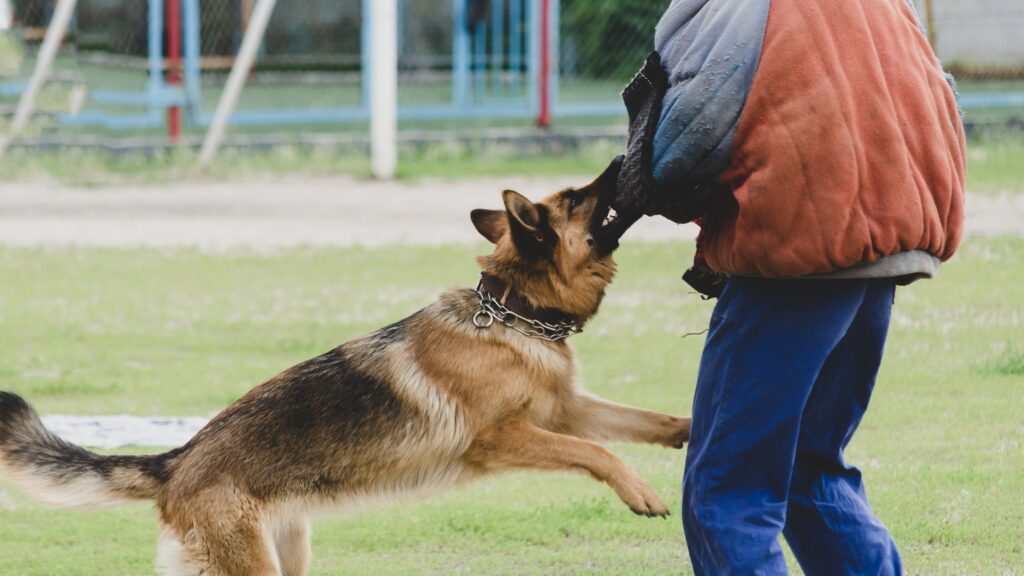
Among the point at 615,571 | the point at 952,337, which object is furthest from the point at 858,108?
→ the point at 952,337

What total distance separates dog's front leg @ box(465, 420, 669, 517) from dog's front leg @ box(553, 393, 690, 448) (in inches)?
11.4

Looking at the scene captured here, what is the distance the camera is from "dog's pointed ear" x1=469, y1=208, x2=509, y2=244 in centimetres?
486

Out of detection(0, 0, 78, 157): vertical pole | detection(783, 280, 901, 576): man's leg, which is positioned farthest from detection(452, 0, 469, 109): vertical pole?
detection(783, 280, 901, 576): man's leg

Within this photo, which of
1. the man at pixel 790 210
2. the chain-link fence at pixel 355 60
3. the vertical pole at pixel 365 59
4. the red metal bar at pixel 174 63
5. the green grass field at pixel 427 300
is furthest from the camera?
the vertical pole at pixel 365 59

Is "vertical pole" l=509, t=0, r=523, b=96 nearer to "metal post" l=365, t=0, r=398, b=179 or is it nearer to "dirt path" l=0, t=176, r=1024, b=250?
"metal post" l=365, t=0, r=398, b=179

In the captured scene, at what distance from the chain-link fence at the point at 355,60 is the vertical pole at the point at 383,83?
1733 millimetres

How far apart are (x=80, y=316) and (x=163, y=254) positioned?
2.38 m

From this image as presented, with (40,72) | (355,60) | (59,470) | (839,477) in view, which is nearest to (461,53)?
(355,60)

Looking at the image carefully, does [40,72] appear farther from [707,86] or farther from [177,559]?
[707,86]

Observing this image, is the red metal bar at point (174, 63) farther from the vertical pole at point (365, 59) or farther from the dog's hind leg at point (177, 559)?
the dog's hind leg at point (177, 559)

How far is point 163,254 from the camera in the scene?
1164 centimetres

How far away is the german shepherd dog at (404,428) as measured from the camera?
420 centimetres

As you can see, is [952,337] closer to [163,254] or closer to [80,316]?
[80,316]

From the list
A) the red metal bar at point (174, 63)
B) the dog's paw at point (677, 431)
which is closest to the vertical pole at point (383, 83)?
the red metal bar at point (174, 63)
